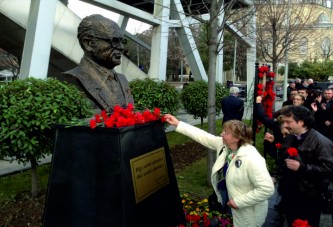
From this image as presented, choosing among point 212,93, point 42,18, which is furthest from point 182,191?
point 42,18

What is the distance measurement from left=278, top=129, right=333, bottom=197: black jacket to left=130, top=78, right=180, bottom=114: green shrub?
598 centimetres

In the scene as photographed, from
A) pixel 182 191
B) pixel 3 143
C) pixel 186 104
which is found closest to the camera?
pixel 3 143

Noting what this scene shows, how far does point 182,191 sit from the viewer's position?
6.43m

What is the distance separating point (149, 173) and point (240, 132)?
3.48ft

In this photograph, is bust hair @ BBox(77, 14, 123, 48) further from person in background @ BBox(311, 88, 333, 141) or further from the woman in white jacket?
person in background @ BBox(311, 88, 333, 141)

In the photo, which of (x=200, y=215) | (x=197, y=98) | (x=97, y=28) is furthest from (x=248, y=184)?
(x=197, y=98)

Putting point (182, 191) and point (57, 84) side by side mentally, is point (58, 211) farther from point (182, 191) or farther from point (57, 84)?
point (182, 191)

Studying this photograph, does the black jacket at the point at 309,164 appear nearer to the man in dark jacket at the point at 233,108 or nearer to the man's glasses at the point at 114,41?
the man's glasses at the point at 114,41

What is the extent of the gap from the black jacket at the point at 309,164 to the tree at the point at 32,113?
329cm

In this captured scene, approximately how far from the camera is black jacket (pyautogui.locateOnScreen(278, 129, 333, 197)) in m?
3.41

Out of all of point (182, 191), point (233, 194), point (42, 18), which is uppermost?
point (42, 18)

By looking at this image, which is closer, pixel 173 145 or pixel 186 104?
pixel 173 145

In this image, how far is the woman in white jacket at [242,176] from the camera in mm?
3275

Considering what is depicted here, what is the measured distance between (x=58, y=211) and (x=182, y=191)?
10.5ft
